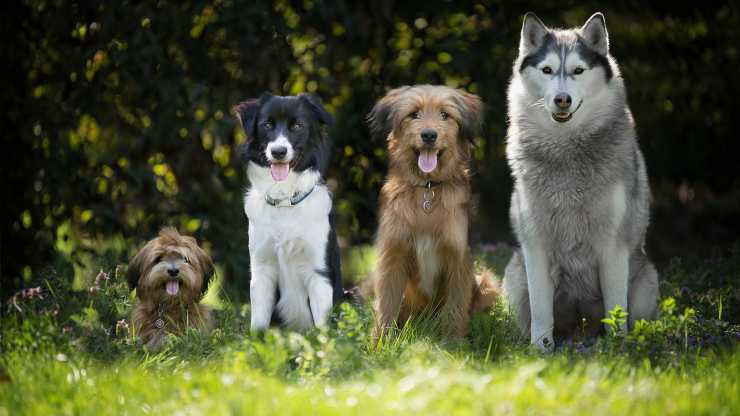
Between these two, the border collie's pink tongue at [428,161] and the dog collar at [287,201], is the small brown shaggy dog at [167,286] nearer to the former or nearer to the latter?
the dog collar at [287,201]

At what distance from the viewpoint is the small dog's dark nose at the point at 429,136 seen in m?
5.08

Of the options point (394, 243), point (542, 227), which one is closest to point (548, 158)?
point (542, 227)

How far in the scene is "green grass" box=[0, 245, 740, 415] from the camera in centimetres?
364

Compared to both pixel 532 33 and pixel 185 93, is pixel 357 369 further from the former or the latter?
pixel 185 93

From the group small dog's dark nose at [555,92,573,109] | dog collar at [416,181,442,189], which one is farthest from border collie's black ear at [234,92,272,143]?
small dog's dark nose at [555,92,573,109]

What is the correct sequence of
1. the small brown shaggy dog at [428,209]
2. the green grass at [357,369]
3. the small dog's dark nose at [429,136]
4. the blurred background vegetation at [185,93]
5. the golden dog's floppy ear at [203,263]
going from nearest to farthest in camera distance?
the green grass at [357,369], the small dog's dark nose at [429,136], the small brown shaggy dog at [428,209], the golden dog's floppy ear at [203,263], the blurred background vegetation at [185,93]

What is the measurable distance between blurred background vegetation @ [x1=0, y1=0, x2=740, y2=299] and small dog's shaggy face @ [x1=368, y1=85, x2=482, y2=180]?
5.45ft

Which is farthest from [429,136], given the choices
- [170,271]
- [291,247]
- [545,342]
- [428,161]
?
[170,271]

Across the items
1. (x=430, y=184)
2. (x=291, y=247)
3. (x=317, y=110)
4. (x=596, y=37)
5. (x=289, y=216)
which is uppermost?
(x=596, y=37)

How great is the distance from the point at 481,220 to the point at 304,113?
167 inches

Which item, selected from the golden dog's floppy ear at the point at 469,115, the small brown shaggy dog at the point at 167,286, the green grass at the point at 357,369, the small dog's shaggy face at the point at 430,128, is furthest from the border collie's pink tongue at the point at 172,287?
the golden dog's floppy ear at the point at 469,115

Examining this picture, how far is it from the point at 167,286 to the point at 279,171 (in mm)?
1002

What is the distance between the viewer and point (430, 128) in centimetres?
509

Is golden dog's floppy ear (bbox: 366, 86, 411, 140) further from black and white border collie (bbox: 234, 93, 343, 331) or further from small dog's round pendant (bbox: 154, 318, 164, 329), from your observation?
small dog's round pendant (bbox: 154, 318, 164, 329)
